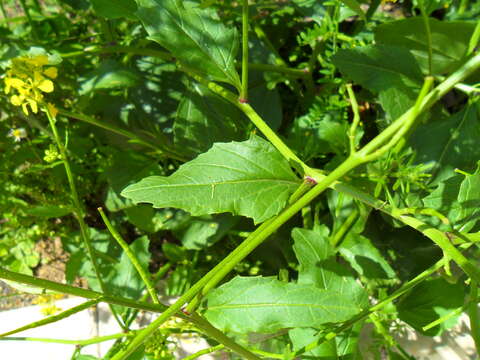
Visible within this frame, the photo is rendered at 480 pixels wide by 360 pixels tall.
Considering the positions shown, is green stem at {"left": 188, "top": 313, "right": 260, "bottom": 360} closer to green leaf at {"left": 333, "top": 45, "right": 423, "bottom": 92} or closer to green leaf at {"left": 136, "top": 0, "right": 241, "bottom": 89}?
green leaf at {"left": 136, "top": 0, "right": 241, "bottom": 89}

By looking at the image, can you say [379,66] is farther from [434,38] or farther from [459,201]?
[459,201]

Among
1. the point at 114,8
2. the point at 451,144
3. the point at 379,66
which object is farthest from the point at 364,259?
the point at 114,8

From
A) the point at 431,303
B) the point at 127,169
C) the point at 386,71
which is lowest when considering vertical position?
the point at 431,303

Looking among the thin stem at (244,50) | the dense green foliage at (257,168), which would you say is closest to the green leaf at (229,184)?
the dense green foliage at (257,168)

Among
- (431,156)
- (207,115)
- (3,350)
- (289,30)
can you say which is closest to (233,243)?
(207,115)

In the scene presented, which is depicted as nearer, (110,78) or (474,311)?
(474,311)

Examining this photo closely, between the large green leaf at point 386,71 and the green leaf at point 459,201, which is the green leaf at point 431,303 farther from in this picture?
the large green leaf at point 386,71

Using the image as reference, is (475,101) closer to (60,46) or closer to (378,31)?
(378,31)

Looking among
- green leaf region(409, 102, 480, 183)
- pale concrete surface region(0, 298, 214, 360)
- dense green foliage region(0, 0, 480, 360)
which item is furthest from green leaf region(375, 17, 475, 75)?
pale concrete surface region(0, 298, 214, 360)
